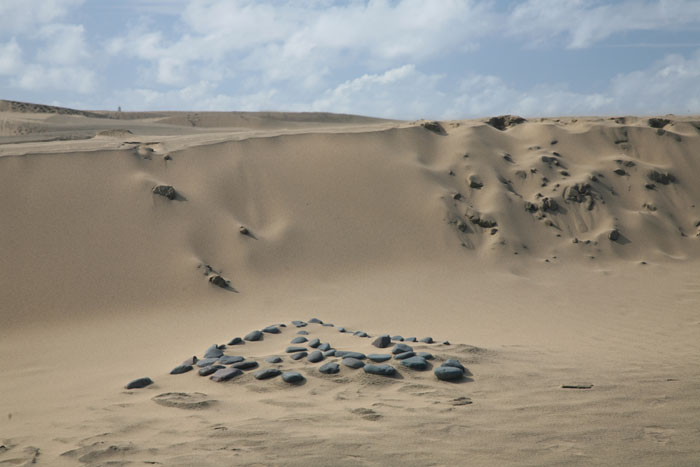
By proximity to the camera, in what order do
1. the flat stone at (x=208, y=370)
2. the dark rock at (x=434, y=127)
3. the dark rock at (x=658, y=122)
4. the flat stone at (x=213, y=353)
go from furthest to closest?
the dark rock at (x=658, y=122) → the dark rock at (x=434, y=127) → the flat stone at (x=213, y=353) → the flat stone at (x=208, y=370)

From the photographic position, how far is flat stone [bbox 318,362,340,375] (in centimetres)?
394

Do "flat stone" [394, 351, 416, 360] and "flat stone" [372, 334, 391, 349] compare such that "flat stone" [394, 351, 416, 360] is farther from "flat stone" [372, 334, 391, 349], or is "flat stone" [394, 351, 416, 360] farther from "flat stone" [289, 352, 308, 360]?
"flat stone" [289, 352, 308, 360]

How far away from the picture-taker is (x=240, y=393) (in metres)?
3.71

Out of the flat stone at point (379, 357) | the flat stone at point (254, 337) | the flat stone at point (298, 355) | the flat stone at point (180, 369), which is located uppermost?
the flat stone at point (254, 337)

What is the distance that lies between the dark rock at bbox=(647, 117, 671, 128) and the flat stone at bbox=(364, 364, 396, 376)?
34.3 ft

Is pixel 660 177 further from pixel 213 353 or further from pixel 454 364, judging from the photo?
pixel 213 353

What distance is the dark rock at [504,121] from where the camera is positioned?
11.8 meters

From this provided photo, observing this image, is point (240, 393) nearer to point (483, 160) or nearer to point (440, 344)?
point (440, 344)

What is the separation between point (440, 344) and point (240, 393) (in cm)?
178

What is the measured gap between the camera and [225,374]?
13.0 ft

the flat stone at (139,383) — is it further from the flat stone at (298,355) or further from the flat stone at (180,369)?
the flat stone at (298,355)

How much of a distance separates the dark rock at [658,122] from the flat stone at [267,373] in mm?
10837

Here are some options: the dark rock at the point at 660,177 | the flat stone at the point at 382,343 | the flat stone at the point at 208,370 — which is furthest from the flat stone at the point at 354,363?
the dark rock at the point at 660,177

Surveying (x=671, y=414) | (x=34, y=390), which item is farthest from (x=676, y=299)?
(x=34, y=390)
